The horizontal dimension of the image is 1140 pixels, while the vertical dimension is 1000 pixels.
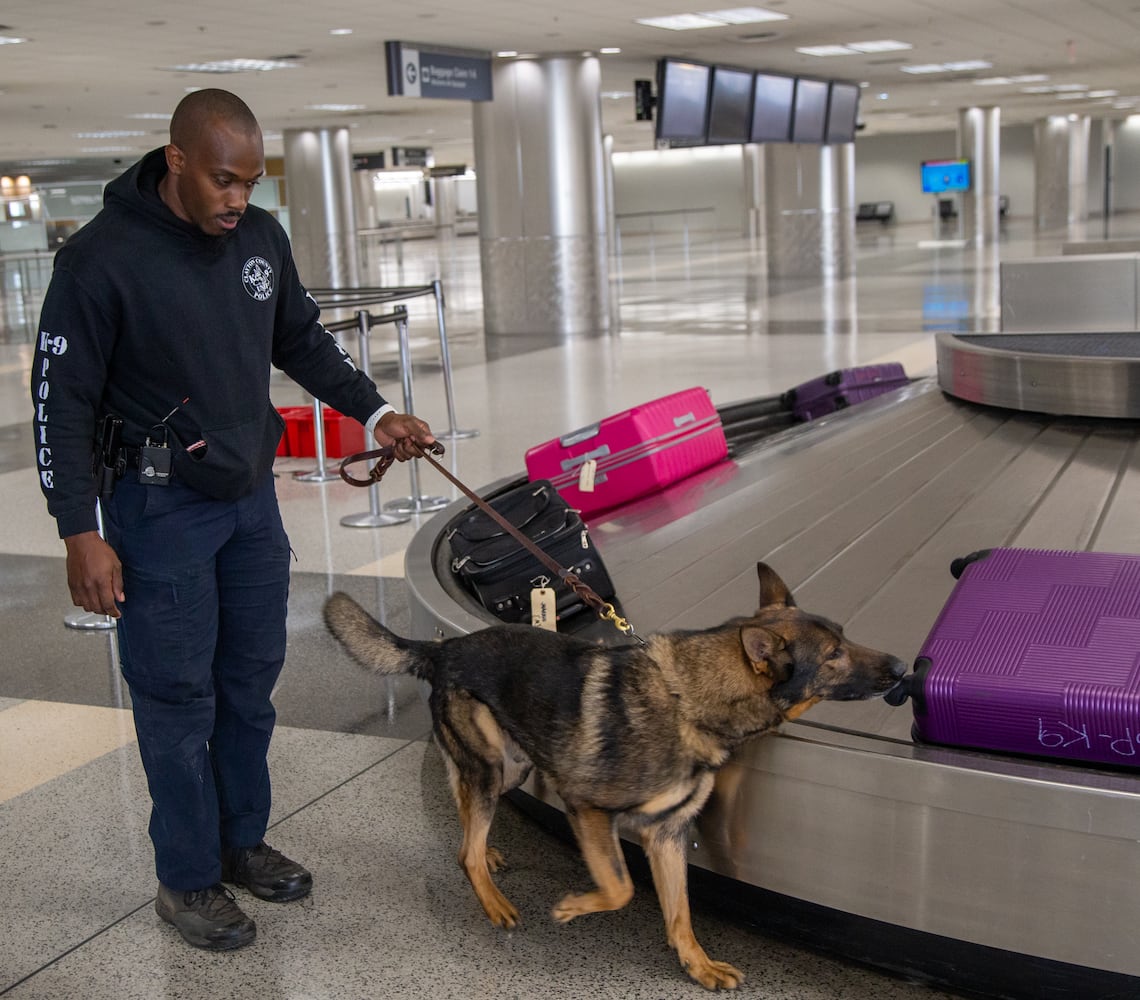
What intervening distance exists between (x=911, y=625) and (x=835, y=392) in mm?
4039

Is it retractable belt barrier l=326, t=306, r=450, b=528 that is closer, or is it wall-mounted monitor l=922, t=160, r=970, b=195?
retractable belt barrier l=326, t=306, r=450, b=528

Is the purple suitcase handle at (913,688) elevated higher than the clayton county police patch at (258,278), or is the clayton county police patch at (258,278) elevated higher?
the clayton county police patch at (258,278)

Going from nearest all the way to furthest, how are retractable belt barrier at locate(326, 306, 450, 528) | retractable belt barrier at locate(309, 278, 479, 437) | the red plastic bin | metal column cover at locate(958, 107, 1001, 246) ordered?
retractable belt barrier at locate(326, 306, 450, 528) < retractable belt barrier at locate(309, 278, 479, 437) < the red plastic bin < metal column cover at locate(958, 107, 1001, 246)

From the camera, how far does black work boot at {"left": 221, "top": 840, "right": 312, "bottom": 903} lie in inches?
115

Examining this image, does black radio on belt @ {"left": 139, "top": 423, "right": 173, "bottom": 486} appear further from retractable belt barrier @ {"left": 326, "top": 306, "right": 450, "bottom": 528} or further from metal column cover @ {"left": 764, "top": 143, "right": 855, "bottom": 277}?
metal column cover @ {"left": 764, "top": 143, "right": 855, "bottom": 277}

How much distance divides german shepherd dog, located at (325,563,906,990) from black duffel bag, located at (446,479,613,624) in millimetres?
852

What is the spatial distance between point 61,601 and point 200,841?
3097 millimetres

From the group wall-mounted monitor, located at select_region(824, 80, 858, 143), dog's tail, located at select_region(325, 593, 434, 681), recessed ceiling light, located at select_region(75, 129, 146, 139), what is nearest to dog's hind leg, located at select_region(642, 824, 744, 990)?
dog's tail, located at select_region(325, 593, 434, 681)

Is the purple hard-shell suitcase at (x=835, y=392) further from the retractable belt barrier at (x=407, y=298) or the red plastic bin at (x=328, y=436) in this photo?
the red plastic bin at (x=328, y=436)

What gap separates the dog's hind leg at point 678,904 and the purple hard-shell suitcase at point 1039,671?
1.65ft

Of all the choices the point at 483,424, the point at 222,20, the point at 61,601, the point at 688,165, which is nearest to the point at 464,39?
the point at 222,20

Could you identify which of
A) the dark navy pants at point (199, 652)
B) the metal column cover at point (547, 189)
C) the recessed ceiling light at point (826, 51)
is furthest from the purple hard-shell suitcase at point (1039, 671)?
the recessed ceiling light at point (826, 51)

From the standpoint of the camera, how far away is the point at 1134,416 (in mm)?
4559

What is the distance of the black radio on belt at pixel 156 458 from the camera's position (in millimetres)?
2539
